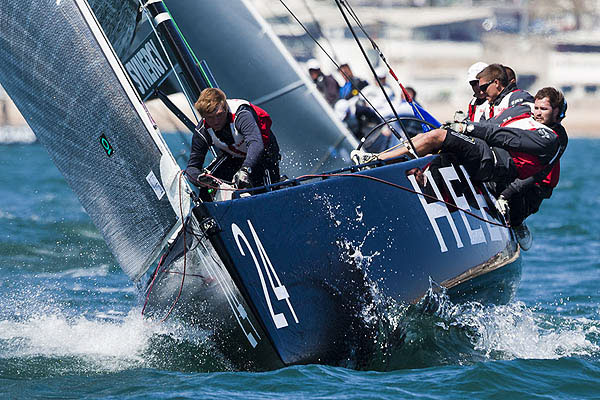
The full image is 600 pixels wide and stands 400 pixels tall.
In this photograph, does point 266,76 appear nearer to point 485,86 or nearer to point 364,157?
point 485,86

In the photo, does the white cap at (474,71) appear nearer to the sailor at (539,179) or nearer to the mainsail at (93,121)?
the sailor at (539,179)

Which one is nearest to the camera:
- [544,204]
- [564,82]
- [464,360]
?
[464,360]

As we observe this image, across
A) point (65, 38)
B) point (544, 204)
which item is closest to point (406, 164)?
point (65, 38)

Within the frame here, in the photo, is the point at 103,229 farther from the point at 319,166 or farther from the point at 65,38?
the point at 319,166

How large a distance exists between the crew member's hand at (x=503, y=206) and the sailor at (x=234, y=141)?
1.04 metres

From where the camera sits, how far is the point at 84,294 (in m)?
5.66

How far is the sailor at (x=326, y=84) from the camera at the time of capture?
9.59 m

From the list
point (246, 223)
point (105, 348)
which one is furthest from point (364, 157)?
point (105, 348)

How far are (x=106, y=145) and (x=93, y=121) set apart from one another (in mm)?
111

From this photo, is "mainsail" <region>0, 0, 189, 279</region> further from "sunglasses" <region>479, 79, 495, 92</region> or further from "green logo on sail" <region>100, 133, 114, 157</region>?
"sunglasses" <region>479, 79, 495, 92</region>

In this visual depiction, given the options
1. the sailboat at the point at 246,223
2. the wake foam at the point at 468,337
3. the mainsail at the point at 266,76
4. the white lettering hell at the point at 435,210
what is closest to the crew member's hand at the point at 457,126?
the sailboat at the point at 246,223

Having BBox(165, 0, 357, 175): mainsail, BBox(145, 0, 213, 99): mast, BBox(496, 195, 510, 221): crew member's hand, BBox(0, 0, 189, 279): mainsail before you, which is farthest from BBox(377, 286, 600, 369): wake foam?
BBox(165, 0, 357, 175): mainsail

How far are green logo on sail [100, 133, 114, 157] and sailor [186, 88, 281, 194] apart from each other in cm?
31

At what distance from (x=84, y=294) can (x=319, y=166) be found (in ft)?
6.77
